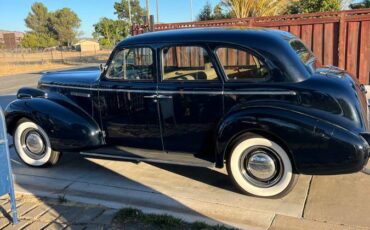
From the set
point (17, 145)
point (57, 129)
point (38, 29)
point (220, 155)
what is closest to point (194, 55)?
point (220, 155)

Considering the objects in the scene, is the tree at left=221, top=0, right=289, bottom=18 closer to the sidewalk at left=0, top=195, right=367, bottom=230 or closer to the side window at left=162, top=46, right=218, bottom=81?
the side window at left=162, top=46, right=218, bottom=81

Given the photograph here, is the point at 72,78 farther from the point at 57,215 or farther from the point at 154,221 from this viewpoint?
the point at 154,221

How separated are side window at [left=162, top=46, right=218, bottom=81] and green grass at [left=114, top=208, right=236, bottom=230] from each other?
1625mm

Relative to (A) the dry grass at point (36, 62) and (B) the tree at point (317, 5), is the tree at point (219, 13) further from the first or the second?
(A) the dry grass at point (36, 62)

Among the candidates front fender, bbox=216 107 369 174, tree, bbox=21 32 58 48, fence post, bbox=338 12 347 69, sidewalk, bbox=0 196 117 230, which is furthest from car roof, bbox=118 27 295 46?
tree, bbox=21 32 58 48

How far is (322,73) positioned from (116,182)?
9.08ft

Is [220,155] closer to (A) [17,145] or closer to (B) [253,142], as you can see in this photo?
(B) [253,142]

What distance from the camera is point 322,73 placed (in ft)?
14.6

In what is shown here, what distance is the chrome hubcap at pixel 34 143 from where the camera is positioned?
18.6 feet

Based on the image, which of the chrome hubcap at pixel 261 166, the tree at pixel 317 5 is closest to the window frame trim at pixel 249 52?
the chrome hubcap at pixel 261 166

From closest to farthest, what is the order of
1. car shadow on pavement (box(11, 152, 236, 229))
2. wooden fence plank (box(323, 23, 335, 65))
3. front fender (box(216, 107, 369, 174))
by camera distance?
front fender (box(216, 107, 369, 174)) → car shadow on pavement (box(11, 152, 236, 229)) → wooden fence plank (box(323, 23, 335, 65))

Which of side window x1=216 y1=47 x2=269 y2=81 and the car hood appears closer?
side window x1=216 y1=47 x2=269 y2=81

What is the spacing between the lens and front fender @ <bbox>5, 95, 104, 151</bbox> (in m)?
5.27

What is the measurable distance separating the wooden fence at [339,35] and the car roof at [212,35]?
221 inches
